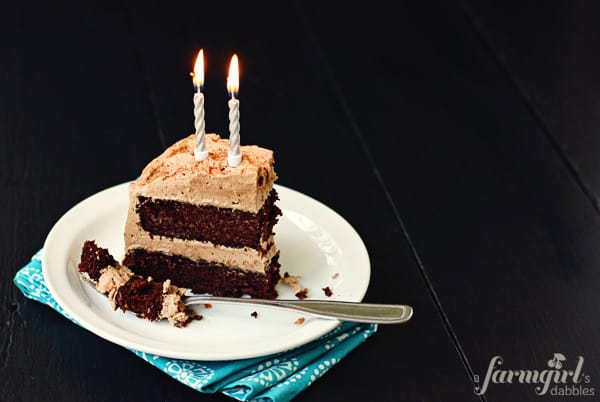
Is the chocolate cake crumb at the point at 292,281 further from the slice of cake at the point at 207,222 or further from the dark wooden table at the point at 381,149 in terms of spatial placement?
the dark wooden table at the point at 381,149

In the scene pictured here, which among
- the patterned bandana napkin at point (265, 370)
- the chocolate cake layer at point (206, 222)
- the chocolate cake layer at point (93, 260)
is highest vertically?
the chocolate cake layer at point (206, 222)

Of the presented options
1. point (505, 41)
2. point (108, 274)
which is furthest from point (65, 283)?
point (505, 41)

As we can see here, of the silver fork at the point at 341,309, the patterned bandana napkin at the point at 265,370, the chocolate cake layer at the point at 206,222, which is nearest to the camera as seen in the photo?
the patterned bandana napkin at the point at 265,370

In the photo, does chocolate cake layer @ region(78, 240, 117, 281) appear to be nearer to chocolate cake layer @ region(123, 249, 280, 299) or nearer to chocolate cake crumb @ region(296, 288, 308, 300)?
chocolate cake layer @ region(123, 249, 280, 299)

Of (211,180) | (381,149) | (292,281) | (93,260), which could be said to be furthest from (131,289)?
(381,149)

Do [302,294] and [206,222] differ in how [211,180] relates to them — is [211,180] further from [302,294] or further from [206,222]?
[302,294]

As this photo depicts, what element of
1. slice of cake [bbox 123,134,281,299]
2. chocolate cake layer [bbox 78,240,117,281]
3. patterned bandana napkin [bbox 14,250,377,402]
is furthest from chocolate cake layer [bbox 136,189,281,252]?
patterned bandana napkin [bbox 14,250,377,402]

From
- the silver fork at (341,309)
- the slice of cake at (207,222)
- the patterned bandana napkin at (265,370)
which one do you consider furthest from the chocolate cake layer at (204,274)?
the patterned bandana napkin at (265,370)
